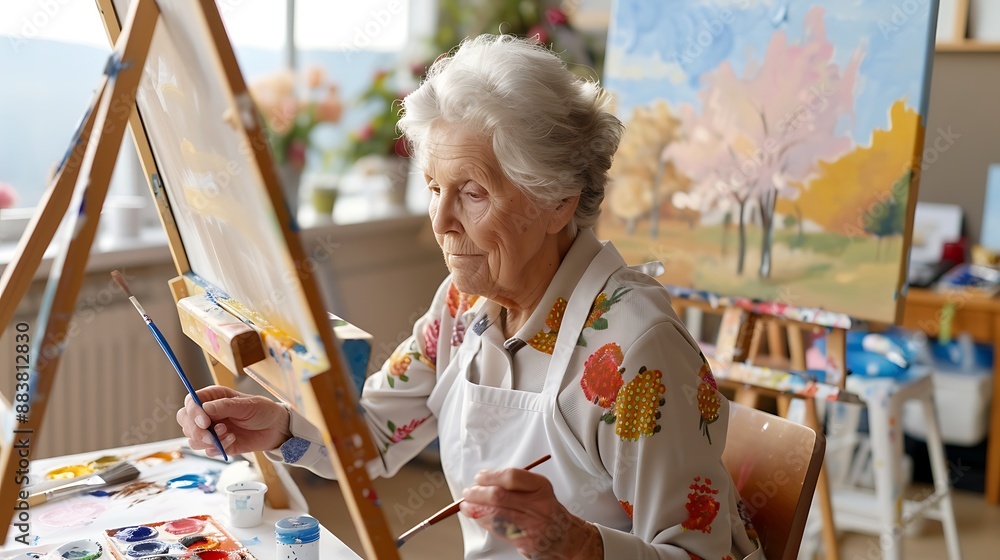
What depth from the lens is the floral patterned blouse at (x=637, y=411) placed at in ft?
3.89

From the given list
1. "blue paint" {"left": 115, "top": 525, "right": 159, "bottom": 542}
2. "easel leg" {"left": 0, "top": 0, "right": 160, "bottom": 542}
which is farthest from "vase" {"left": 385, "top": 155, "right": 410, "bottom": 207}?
"easel leg" {"left": 0, "top": 0, "right": 160, "bottom": 542}

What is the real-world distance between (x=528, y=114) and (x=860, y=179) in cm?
105

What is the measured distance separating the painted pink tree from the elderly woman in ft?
2.87

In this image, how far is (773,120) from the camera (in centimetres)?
217

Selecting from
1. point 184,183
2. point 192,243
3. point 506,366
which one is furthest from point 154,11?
point 506,366

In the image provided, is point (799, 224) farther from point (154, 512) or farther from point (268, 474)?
point (154, 512)

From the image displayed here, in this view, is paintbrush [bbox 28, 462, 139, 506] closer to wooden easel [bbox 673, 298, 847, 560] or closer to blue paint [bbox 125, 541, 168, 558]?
blue paint [bbox 125, 541, 168, 558]

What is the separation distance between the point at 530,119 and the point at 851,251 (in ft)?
3.54

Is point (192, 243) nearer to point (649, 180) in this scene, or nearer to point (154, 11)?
point (154, 11)

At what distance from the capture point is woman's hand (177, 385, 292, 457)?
53.5 inches

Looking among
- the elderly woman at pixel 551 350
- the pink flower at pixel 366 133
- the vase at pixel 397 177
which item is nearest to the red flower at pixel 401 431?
the elderly woman at pixel 551 350

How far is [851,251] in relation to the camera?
2092 millimetres

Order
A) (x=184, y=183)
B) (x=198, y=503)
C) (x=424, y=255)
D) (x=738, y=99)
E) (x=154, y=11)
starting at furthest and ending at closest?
(x=424, y=255) < (x=738, y=99) < (x=198, y=503) < (x=184, y=183) < (x=154, y=11)

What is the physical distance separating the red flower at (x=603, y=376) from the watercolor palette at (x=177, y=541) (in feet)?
1.65
